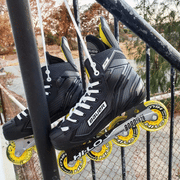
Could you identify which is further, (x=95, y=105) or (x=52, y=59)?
(x=52, y=59)

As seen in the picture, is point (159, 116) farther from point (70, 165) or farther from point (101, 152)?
point (70, 165)

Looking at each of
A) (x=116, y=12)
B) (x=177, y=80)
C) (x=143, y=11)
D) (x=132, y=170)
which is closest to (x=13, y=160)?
(x=116, y=12)

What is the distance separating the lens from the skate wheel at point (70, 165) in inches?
34.4

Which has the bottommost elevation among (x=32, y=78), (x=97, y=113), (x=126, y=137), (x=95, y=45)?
(x=126, y=137)

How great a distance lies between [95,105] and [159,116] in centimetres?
34

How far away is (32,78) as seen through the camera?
0.48m

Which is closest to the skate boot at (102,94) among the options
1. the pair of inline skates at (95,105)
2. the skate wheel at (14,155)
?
the pair of inline skates at (95,105)

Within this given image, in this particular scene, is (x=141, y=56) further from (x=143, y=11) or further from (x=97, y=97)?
(x=97, y=97)

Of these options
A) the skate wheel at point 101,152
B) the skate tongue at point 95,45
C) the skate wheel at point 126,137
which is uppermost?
the skate tongue at point 95,45

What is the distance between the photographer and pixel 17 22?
0.43 m

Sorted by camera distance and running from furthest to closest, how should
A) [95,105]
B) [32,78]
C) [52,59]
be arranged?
[52,59]
[95,105]
[32,78]

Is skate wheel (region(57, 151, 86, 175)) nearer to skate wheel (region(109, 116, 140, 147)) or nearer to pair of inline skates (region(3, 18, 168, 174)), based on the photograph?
pair of inline skates (region(3, 18, 168, 174))


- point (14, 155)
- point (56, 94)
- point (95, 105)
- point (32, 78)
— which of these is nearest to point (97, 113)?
point (95, 105)

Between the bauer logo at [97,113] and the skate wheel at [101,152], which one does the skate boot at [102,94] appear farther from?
the skate wheel at [101,152]
